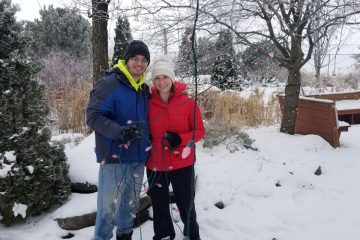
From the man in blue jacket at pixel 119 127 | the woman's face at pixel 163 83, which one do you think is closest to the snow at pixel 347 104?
the woman's face at pixel 163 83

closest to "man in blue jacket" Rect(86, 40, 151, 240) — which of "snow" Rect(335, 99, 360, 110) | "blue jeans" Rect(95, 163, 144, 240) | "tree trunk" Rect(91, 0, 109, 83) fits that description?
"blue jeans" Rect(95, 163, 144, 240)

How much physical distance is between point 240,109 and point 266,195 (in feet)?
11.2

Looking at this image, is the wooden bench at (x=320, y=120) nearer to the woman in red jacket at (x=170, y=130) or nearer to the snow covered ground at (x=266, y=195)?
the snow covered ground at (x=266, y=195)

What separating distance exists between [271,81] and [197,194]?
41.8 ft

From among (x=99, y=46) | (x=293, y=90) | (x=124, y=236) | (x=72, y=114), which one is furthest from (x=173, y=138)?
(x=72, y=114)

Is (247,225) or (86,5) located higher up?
(86,5)

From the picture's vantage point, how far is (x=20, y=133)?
301 cm

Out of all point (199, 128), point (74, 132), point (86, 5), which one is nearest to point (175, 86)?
point (199, 128)

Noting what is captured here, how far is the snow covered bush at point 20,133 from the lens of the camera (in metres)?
2.94

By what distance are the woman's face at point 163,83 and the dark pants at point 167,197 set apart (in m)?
0.59

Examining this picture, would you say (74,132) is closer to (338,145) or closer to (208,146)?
(208,146)

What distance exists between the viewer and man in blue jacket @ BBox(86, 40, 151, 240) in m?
2.39

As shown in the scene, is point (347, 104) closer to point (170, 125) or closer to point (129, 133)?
point (170, 125)

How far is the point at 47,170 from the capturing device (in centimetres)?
311
